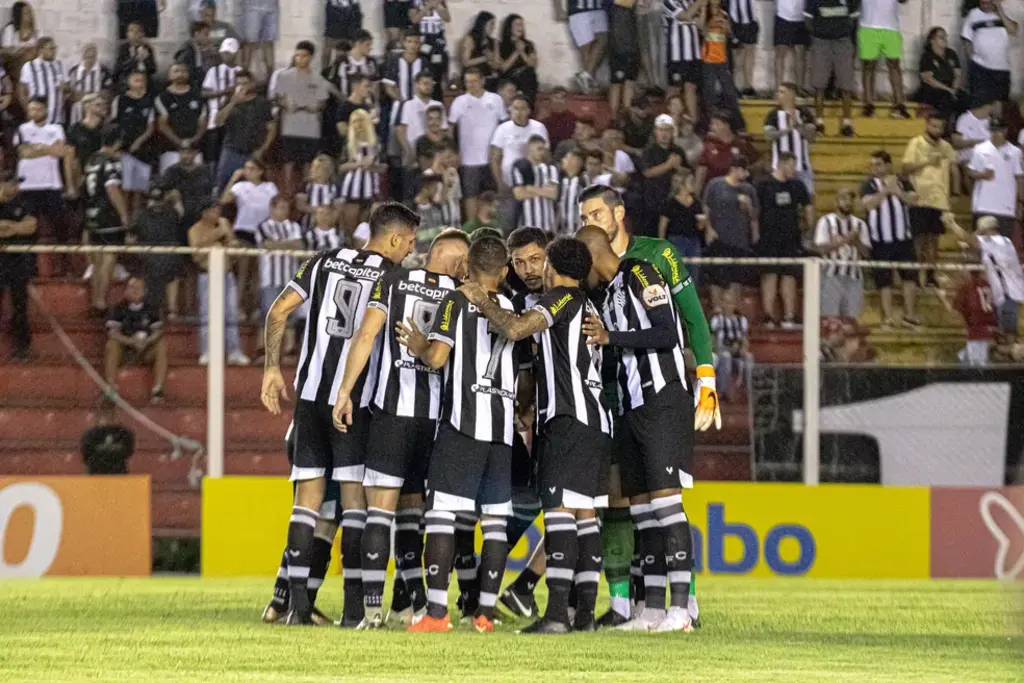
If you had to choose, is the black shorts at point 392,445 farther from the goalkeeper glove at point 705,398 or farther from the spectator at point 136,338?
the spectator at point 136,338

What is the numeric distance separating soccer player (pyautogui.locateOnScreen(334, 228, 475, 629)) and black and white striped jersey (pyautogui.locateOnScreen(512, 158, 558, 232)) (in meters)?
6.60

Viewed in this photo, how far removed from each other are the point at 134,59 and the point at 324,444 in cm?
838

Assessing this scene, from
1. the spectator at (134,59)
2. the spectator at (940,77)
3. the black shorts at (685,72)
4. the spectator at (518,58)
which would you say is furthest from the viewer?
the spectator at (940,77)

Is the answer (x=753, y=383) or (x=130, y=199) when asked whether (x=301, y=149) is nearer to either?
(x=130, y=199)

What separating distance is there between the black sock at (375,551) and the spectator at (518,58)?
8520 mm

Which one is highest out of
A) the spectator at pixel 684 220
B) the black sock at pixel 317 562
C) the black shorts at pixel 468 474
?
the spectator at pixel 684 220

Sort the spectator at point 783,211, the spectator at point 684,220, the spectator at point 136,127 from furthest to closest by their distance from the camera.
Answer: the spectator at point 136,127, the spectator at point 783,211, the spectator at point 684,220

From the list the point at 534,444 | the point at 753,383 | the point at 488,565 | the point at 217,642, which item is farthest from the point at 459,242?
the point at 753,383

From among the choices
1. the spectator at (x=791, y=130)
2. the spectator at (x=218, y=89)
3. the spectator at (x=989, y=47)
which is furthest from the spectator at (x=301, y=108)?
the spectator at (x=989, y=47)

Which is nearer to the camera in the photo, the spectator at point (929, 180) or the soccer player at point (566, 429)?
the soccer player at point (566, 429)

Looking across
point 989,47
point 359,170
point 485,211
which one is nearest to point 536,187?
point 485,211

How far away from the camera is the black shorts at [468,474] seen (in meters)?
7.38

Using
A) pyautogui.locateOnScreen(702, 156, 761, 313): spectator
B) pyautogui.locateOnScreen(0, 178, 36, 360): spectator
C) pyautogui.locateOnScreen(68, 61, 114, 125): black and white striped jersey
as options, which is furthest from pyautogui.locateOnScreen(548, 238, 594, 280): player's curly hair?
pyautogui.locateOnScreen(68, 61, 114, 125): black and white striped jersey

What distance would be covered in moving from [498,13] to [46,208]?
4792 millimetres
